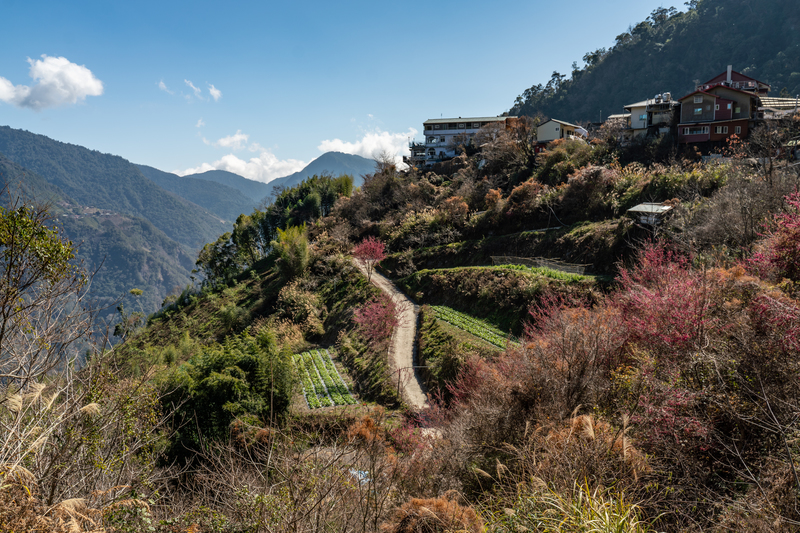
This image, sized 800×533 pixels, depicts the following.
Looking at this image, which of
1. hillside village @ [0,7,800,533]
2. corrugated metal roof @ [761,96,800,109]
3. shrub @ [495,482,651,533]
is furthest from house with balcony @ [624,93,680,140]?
shrub @ [495,482,651,533]

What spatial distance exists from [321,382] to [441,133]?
52048mm

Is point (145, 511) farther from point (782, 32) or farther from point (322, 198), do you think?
point (782, 32)

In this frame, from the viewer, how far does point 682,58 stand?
7662 cm

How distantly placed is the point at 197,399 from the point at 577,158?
32823 mm

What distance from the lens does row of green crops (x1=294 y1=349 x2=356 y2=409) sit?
1700cm

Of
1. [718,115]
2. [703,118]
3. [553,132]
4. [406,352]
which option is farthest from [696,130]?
[406,352]

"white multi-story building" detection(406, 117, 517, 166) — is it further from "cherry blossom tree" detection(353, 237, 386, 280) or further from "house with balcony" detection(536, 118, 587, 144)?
"cherry blossom tree" detection(353, 237, 386, 280)

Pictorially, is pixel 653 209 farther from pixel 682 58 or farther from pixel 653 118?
pixel 682 58

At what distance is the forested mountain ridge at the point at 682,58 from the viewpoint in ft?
215

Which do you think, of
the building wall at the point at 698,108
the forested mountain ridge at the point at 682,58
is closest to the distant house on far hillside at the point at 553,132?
the building wall at the point at 698,108

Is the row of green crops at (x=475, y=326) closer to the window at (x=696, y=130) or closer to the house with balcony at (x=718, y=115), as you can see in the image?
the house with balcony at (x=718, y=115)

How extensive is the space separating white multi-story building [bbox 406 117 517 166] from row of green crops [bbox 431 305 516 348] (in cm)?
4067

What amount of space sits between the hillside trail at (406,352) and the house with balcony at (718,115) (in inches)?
1114

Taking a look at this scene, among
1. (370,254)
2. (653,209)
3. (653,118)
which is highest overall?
Result: (653,118)
